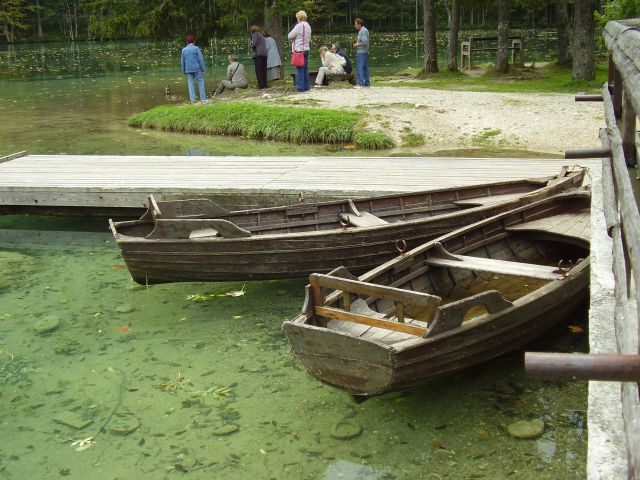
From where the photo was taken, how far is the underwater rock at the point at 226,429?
5.51 metres

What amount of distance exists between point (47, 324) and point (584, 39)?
47.1ft

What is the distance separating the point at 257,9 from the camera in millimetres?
21844

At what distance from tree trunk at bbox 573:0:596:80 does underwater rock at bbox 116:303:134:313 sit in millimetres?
13444

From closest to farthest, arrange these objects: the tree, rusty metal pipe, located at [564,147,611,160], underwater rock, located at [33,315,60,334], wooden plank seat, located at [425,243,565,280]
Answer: rusty metal pipe, located at [564,147,611,160] < wooden plank seat, located at [425,243,565,280] < underwater rock, located at [33,315,60,334] < the tree

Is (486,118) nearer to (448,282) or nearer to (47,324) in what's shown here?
(448,282)

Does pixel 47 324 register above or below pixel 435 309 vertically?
below

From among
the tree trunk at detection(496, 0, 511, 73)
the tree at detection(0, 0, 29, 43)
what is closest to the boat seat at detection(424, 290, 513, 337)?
the tree trunk at detection(496, 0, 511, 73)

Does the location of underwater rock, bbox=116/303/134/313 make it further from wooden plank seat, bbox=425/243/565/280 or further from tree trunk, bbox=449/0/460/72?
tree trunk, bbox=449/0/460/72

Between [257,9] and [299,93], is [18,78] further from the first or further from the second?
[299,93]

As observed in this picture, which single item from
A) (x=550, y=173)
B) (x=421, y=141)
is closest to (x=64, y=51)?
(x=421, y=141)

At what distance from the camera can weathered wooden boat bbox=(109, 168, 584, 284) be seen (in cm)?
767

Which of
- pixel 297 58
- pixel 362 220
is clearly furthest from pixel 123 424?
pixel 297 58

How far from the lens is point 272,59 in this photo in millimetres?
20797

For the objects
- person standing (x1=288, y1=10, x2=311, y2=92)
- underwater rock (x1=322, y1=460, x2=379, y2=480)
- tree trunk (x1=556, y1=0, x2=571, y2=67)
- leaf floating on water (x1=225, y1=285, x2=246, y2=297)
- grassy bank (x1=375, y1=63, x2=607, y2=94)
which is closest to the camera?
underwater rock (x1=322, y1=460, x2=379, y2=480)
